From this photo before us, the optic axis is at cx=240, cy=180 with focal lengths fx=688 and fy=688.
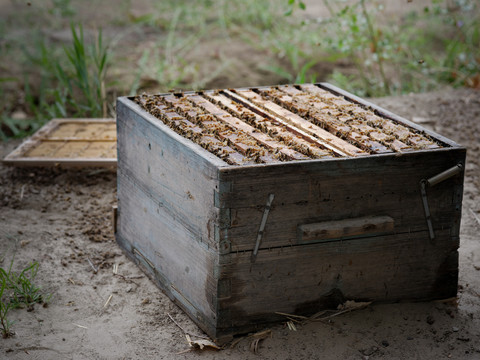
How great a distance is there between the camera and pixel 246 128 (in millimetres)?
3029

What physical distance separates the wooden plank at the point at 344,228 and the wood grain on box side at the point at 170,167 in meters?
0.37

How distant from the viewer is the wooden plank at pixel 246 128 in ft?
8.93

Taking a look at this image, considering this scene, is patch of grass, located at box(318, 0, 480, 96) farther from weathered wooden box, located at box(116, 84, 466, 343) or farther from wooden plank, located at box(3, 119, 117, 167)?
weathered wooden box, located at box(116, 84, 466, 343)

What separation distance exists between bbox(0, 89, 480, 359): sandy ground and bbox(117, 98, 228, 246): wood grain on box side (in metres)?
0.47

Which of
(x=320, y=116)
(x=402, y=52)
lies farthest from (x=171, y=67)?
(x=320, y=116)

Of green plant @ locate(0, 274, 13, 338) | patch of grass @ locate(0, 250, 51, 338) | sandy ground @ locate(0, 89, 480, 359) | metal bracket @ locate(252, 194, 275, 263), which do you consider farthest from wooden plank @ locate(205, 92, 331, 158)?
green plant @ locate(0, 274, 13, 338)

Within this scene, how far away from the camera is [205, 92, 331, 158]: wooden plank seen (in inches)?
109

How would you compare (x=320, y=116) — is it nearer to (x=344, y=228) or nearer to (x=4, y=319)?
(x=344, y=228)

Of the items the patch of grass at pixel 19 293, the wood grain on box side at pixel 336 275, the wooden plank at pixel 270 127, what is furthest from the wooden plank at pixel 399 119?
the patch of grass at pixel 19 293

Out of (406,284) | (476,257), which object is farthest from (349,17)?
(406,284)

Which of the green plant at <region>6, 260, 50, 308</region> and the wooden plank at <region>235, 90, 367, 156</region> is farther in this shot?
the green plant at <region>6, 260, 50, 308</region>

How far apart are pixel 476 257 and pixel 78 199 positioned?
229cm

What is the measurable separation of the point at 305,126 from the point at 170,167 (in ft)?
2.08

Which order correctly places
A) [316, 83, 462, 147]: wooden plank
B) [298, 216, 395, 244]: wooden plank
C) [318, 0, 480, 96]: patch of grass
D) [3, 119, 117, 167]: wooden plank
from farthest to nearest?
[318, 0, 480, 96]: patch of grass, [3, 119, 117, 167]: wooden plank, [316, 83, 462, 147]: wooden plank, [298, 216, 395, 244]: wooden plank
